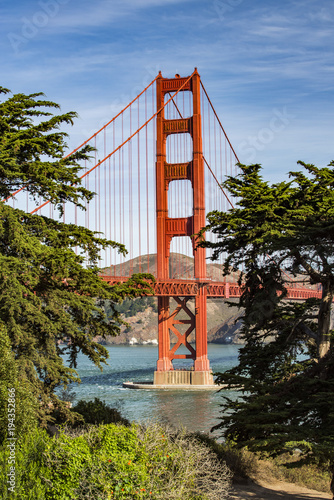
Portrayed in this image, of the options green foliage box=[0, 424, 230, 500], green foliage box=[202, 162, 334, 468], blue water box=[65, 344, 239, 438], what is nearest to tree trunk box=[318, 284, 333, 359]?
green foliage box=[202, 162, 334, 468]

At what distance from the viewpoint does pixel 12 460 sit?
403 inches

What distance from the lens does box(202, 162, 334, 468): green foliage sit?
1166 centimetres

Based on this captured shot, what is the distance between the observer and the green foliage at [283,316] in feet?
38.2

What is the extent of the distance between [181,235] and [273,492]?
40.6 metres

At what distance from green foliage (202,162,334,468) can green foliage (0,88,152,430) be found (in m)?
3.63

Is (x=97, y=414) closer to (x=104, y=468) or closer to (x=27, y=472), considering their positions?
(x=27, y=472)

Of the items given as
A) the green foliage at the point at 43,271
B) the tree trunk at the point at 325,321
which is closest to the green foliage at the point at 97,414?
the green foliage at the point at 43,271

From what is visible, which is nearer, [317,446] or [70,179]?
[317,446]

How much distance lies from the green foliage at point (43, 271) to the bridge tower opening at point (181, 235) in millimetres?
33199

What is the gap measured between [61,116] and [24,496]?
40.5ft

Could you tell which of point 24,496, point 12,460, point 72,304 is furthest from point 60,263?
point 24,496

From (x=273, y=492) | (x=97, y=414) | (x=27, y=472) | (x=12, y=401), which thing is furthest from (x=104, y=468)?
(x=97, y=414)

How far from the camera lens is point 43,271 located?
16.8m

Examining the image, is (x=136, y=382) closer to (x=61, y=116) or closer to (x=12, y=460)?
(x=61, y=116)
